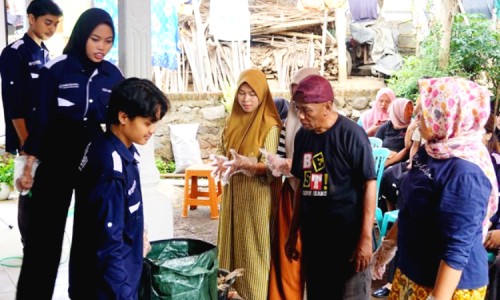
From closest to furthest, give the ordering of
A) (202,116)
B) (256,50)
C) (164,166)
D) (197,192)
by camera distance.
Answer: (197,192) < (164,166) < (202,116) < (256,50)

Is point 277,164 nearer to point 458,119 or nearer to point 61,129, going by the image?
point 61,129

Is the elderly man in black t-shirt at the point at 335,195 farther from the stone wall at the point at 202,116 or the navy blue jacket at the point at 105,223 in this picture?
the stone wall at the point at 202,116

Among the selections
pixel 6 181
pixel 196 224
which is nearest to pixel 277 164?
pixel 196 224

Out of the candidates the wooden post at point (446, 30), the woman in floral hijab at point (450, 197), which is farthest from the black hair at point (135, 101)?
the wooden post at point (446, 30)

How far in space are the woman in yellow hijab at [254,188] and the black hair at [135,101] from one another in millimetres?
1205

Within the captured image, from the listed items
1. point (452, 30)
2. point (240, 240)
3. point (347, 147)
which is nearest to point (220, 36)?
point (452, 30)

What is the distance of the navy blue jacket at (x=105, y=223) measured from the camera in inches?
79.4

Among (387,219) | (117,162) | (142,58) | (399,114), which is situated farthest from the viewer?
(399,114)

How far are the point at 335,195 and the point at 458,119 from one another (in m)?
0.81

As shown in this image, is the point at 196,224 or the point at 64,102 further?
the point at 196,224

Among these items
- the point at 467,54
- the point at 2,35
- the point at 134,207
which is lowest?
the point at 134,207

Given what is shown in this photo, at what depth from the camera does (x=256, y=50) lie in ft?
36.0

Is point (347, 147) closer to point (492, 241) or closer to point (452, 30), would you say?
point (492, 241)

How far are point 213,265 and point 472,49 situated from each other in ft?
22.1
